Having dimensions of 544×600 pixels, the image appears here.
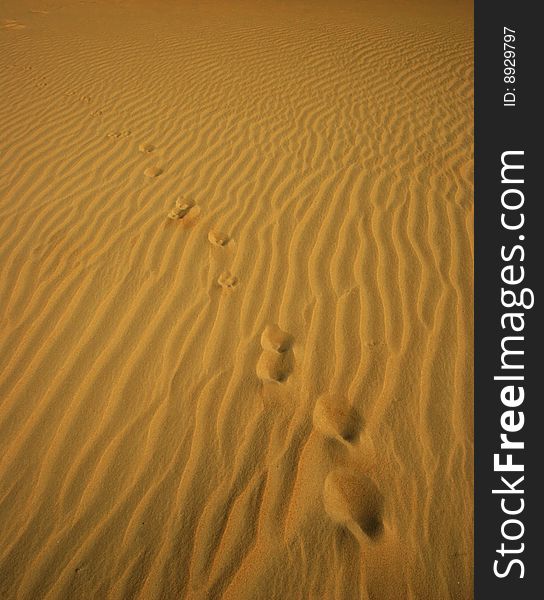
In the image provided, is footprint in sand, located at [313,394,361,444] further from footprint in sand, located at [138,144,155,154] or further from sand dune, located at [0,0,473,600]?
footprint in sand, located at [138,144,155,154]

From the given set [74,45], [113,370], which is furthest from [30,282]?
[74,45]

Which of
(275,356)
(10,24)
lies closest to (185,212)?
(275,356)

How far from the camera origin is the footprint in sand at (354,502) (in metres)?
1.74

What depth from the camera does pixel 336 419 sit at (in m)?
2.08

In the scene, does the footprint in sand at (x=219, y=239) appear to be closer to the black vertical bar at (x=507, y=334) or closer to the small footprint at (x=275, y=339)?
the small footprint at (x=275, y=339)

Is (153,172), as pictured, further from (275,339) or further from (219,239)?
(275,339)

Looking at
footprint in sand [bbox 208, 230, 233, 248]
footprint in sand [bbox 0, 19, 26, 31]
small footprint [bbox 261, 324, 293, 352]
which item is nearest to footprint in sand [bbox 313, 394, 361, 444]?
small footprint [bbox 261, 324, 293, 352]

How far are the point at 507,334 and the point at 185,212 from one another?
9.24 feet

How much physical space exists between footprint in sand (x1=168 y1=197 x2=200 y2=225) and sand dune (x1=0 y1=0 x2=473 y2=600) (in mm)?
23

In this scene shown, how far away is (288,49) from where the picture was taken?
25.9ft

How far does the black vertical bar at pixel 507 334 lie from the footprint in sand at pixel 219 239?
2.01 metres

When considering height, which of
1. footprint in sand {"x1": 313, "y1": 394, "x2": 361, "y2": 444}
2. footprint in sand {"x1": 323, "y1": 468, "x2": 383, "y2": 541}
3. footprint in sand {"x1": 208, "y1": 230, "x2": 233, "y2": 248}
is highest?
footprint in sand {"x1": 208, "y1": 230, "x2": 233, "y2": 248}

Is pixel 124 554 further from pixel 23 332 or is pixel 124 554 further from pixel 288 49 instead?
pixel 288 49

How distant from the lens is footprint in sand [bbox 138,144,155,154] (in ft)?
14.6
